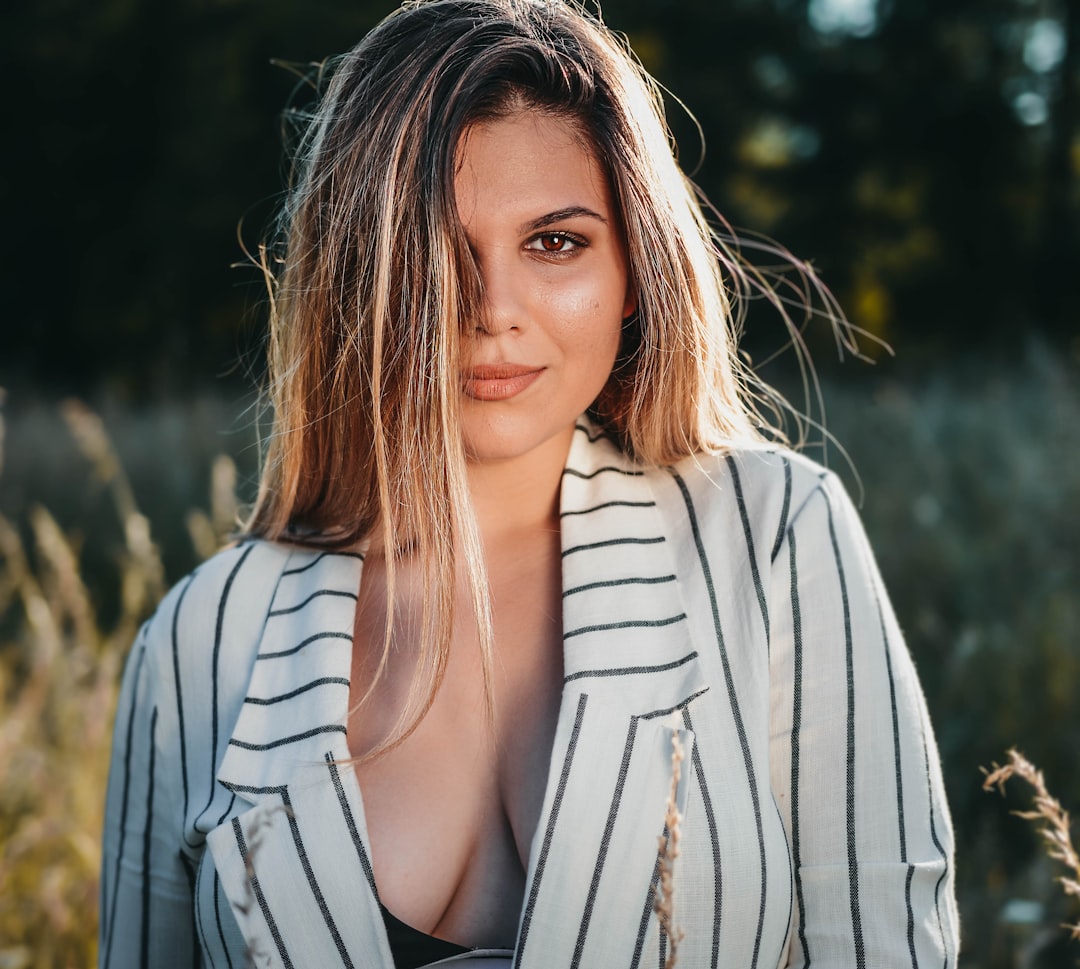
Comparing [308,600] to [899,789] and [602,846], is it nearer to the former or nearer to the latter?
[602,846]

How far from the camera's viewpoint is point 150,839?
5.92 feet

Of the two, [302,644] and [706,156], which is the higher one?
[706,156]

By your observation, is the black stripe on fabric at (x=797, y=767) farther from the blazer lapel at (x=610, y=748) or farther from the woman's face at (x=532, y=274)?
the woman's face at (x=532, y=274)

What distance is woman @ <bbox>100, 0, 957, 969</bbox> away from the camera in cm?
148

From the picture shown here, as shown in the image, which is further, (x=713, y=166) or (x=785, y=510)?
(x=713, y=166)

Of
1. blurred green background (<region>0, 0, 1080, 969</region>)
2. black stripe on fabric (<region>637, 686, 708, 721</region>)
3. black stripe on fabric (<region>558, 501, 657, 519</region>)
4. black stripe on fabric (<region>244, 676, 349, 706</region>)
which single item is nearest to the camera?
black stripe on fabric (<region>637, 686, 708, 721</region>)

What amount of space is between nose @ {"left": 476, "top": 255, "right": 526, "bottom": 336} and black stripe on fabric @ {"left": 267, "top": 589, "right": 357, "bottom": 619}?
499mm

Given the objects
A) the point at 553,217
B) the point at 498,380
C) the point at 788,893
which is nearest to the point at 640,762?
the point at 788,893

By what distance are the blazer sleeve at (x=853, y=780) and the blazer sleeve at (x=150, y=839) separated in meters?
0.96

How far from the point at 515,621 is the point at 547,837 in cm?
41

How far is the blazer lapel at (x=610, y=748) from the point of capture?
1.45 metres

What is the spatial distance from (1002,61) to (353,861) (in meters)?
16.7

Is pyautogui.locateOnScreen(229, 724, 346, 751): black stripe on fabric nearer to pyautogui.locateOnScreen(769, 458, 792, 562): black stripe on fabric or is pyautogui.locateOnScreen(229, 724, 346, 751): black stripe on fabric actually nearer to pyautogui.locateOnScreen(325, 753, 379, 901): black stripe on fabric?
pyautogui.locateOnScreen(325, 753, 379, 901): black stripe on fabric

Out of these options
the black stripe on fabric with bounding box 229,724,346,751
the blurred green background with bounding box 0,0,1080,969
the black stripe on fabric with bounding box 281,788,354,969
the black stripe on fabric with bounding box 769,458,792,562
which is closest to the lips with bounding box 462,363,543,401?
the black stripe on fabric with bounding box 769,458,792,562
